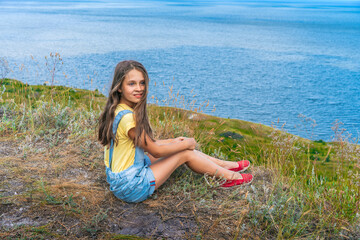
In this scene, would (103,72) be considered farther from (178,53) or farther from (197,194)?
(197,194)

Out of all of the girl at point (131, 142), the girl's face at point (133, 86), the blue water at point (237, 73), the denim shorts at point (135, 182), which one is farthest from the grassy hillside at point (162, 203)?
the blue water at point (237, 73)

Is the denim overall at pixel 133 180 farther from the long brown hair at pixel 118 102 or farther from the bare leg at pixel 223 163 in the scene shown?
the bare leg at pixel 223 163

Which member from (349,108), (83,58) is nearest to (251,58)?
(349,108)

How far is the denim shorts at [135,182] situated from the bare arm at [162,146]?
139 millimetres

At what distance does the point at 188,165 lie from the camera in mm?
4367

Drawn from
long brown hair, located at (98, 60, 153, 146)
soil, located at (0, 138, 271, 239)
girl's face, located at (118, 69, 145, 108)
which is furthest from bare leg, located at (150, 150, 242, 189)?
girl's face, located at (118, 69, 145, 108)

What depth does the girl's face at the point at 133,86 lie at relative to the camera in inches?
153

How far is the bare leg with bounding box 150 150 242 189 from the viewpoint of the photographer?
405 cm

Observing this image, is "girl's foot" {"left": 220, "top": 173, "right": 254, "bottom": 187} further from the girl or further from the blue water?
the blue water

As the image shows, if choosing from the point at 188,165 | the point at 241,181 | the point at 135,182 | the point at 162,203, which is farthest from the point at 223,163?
the point at 135,182

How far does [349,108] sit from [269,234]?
51.9ft

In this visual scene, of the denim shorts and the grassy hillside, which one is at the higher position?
the denim shorts

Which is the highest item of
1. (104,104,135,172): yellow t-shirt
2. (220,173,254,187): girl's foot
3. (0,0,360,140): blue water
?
(104,104,135,172): yellow t-shirt

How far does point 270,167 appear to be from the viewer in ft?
17.6
